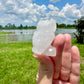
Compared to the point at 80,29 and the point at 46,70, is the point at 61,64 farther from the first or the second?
the point at 80,29

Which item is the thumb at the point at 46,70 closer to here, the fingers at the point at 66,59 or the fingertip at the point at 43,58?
the fingertip at the point at 43,58

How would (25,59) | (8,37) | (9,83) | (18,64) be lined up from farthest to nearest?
(8,37) < (25,59) < (18,64) < (9,83)

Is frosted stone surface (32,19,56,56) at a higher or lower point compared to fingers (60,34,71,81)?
higher

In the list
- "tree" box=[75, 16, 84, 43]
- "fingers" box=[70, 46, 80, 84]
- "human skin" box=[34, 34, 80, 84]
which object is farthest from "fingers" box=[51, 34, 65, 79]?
"tree" box=[75, 16, 84, 43]

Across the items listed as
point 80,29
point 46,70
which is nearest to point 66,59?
point 46,70

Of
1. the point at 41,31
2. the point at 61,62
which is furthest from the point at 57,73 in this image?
the point at 41,31

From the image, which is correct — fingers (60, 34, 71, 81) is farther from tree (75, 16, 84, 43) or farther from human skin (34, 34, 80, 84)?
tree (75, 16, 84, 43)

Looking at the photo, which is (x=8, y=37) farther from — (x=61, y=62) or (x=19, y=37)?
(x=61, y=62)

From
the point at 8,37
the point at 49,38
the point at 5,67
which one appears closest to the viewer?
the point at 49,38

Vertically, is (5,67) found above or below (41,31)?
below

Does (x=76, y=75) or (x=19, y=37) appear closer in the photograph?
(x=76, y=75)
